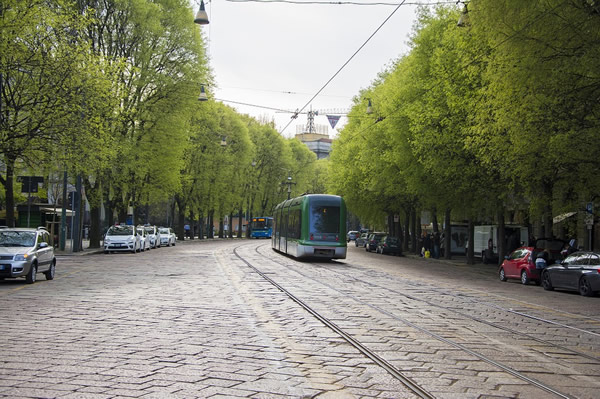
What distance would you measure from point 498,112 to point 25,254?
48.5ft

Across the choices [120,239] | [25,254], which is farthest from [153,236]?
[25,254]

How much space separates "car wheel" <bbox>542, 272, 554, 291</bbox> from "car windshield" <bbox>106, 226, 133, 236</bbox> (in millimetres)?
24706

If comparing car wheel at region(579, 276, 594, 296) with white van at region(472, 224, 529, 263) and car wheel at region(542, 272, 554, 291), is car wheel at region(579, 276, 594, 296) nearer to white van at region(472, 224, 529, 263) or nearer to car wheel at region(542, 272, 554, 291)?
car wheel at region(542, 272, 554, 291)

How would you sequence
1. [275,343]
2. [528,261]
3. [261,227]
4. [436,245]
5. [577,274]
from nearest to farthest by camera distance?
[275,343] < [577,274] < [528,261] < [436,245] < [261,227]

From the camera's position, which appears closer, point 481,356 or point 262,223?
point 481,356

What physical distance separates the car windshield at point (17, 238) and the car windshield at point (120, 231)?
1961cm

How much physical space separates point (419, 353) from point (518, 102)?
46.4ft

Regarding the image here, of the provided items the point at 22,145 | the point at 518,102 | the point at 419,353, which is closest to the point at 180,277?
the point at 22,145

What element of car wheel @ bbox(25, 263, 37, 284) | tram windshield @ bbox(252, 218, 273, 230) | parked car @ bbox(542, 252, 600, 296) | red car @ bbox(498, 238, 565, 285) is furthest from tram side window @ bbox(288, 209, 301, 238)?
tram windshield @ bbox(252, 218, 273, 230)

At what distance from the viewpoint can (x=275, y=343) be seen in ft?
29.8

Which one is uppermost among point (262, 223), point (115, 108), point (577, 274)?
point (115, 108)

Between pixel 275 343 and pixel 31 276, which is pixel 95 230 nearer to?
pixel 31 276

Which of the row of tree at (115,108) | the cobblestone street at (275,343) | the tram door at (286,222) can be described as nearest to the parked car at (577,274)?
the cobblestone street at (275,343)

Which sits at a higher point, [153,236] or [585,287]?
[153,236]
